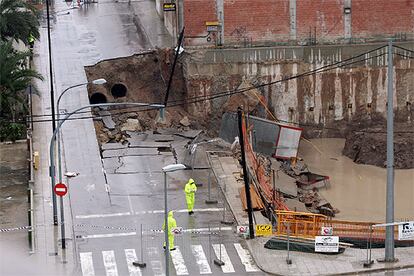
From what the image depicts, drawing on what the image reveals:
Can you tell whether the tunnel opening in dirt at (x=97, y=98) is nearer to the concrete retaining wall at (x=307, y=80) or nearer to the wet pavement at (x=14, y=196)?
the concrete retaining wall at (x=307, y=80)

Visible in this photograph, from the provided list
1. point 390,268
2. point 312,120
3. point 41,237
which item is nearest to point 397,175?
point 312,120

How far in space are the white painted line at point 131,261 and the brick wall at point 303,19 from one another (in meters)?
21.0

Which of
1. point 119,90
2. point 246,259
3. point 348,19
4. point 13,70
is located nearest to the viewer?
point 246,259

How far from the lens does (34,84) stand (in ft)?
193

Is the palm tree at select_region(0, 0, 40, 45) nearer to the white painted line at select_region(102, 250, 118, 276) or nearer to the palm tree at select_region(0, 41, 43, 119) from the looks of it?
the palm tree at select_region(0, 41, 43, 119)

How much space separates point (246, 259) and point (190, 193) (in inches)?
180

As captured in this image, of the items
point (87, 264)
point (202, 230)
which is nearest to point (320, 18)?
point (202, 230)

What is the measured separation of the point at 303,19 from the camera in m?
61.8

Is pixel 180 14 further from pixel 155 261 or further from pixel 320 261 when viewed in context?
pixel 320 261

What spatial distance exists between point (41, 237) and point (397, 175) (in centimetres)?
1858

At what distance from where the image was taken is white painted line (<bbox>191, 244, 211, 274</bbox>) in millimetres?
40131

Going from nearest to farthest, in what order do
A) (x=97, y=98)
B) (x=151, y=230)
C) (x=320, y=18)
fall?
(x=151, y=230) < (x=97, y=98) < (x=320, y=18)

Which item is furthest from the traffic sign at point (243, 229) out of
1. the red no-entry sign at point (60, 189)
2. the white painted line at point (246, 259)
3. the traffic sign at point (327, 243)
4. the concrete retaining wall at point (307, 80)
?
the concrete retaining wall at point (307, 80)

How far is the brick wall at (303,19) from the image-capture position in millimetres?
60938
